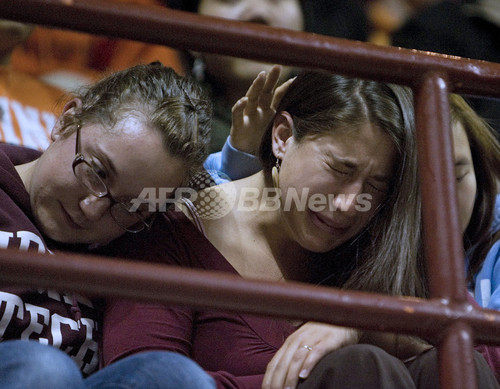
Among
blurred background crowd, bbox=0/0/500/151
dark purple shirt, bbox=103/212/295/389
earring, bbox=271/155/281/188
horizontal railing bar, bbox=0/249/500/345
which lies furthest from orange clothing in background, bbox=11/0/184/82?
horizontal railing bar, bbox=0/249/500/345

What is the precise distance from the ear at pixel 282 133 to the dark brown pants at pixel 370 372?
17.8 inches

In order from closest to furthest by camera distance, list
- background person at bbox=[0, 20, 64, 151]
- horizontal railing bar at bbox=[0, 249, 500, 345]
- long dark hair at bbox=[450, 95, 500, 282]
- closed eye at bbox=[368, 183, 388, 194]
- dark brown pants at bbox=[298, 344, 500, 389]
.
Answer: horizontal railing bar at bbox=[0, 249, 500, 345] < dark brown pants at bbox=[298, 344, 500, 389] < closed eye at bbox=[368, 183, 388, 194] < long dark hair at bbox=[450, 95, 500, 282] < background person at bbox=[0, 20, 64, 151]

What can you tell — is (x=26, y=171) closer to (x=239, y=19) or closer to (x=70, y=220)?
(x=70, y=220)

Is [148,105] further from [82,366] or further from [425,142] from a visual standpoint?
[425,142]

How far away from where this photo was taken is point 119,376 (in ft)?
2.36

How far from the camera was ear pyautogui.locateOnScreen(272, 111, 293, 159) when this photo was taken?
126 centimetres

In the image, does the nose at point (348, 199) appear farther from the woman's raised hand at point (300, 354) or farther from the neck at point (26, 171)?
the neck at point (26, 171)

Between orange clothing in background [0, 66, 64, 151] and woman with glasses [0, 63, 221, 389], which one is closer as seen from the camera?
woman with glasses [0, 63, 221, 389]

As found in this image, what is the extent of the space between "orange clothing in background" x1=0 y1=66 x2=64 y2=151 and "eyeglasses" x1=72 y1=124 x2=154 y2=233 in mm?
673

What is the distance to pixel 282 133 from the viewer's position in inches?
50.2

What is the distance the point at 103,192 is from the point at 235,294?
1.77 feet

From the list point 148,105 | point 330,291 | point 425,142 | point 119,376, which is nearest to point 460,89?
point 425,142

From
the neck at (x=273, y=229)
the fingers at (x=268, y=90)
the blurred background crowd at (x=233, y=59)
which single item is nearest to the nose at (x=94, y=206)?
the neck at (x=273, y=229)

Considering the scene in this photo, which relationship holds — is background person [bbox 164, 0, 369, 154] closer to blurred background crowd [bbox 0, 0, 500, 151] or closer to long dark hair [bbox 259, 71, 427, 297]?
blurred background crowd [bbox 0, 0, 500, 151]
